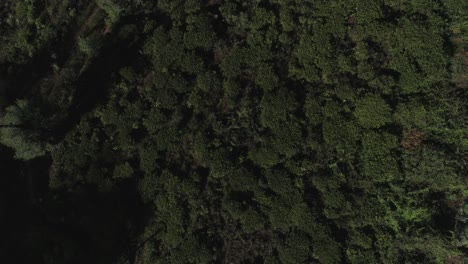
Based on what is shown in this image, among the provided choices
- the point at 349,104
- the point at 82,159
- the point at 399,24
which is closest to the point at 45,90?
the point at 82,159

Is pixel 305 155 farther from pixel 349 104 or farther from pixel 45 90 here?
pixel 45 90

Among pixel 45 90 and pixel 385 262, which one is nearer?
pixel 385 262

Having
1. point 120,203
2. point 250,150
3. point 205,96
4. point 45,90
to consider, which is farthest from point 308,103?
point 45,90

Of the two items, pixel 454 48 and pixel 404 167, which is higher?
pixel 454 48

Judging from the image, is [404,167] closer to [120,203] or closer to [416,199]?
[416,199]

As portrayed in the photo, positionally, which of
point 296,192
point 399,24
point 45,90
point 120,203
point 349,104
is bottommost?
point 120,203

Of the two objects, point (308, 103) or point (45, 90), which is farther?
point (45, 90)
